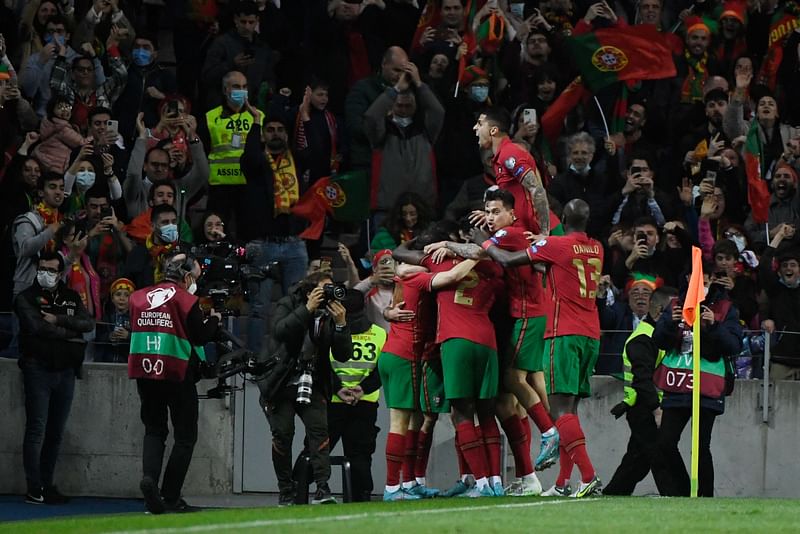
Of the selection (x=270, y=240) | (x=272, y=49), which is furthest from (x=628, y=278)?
(x=272, y=49)

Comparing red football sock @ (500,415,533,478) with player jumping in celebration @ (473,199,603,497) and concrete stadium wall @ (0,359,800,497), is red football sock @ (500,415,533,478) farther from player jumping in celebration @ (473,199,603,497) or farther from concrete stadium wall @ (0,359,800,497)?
concrete stadium wall @ (0,359,800,497)

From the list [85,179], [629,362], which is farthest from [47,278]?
[629,362]

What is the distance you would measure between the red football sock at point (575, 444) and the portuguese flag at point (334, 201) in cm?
623

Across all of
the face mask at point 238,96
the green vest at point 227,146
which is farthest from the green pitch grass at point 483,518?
the face mask at point 238,96

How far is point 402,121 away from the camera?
19812mm

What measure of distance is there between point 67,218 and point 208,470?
301 cm

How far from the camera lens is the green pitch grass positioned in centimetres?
1070

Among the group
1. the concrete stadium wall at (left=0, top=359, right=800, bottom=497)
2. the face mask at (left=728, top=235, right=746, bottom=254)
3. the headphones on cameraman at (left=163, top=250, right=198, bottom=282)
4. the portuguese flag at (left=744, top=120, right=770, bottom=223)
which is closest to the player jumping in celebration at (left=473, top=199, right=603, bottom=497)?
the headphones on cameraman at (left=163, top=250, right=198, bottom=282)

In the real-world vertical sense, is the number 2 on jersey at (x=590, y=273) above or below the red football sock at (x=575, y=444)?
above

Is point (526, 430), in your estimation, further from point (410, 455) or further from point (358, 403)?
point (358, 403)

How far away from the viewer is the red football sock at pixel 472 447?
45.7 ft

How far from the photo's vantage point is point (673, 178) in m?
20.2

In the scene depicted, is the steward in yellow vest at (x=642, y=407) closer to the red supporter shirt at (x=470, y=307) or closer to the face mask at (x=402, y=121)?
the red supporter shirt at (x=470, y=307)

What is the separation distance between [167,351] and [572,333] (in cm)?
328
